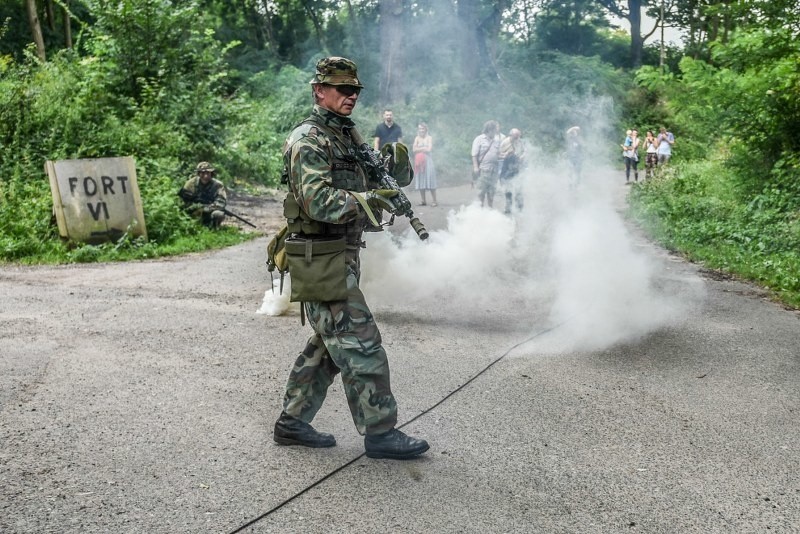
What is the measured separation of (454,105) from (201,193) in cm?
1720

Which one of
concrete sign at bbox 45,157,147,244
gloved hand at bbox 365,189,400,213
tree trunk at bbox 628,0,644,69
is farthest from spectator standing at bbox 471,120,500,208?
tree trunk at bbox 628,0,644,69

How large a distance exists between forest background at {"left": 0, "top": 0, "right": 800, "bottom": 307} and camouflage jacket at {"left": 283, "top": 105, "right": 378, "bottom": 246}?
5.70 m

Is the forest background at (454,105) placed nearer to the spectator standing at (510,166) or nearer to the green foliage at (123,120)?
the green foliage at (123,120)

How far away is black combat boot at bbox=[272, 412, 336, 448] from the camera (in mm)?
4152

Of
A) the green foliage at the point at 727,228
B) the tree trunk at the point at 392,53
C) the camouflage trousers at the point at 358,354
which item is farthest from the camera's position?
the tree trunk at the point at 392,53

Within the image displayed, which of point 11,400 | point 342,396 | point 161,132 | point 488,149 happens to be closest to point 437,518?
point 342,396

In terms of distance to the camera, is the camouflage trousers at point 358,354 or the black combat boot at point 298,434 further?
the black combat boot at point 298,434

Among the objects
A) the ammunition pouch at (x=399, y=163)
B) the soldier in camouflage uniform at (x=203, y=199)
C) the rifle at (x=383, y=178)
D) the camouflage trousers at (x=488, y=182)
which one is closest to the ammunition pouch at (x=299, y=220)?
the rifle at (x=383, y=178)

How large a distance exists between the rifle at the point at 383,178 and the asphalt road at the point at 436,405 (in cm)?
114

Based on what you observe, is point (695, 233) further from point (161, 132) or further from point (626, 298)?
point (161, 132)

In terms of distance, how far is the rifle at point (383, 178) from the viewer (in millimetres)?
4008

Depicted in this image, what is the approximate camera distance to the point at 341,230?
4027 millimetres

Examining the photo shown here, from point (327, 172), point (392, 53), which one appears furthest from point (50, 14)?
point (327, 172)

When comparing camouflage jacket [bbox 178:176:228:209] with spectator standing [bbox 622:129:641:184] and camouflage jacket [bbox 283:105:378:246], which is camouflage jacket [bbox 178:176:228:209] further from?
spectator standing [bbox 622:129:641:184]
